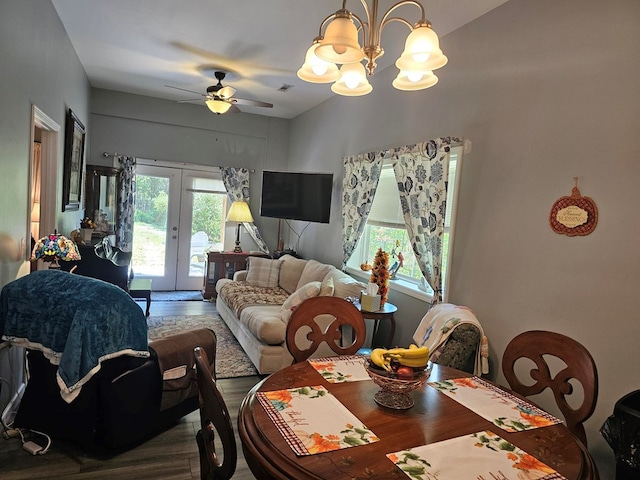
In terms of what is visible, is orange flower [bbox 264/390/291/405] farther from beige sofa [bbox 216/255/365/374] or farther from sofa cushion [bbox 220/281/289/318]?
sofa cushion [bbox 220/281/289/318]

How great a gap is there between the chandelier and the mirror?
4710 mm

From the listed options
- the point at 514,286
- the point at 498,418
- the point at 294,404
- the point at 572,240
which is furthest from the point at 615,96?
the point at 294,404

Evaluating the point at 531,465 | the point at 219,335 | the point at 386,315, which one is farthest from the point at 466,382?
the point at 219,335

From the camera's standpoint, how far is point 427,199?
3.31 m

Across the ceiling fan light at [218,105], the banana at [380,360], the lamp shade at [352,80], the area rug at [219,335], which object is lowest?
the area rug at [219,335]

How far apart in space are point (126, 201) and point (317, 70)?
17.1 feet

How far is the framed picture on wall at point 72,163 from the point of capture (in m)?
4.20

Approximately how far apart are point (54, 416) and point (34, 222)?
2.28 metres

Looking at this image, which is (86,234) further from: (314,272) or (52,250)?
(314,272)

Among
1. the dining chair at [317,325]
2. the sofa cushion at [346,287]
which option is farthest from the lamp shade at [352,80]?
the sofa cushion at [346,287]

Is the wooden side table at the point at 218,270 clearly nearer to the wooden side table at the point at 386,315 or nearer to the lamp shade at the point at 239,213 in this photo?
the lamp shade at the point at 239,213

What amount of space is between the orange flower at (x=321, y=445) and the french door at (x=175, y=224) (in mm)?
5944

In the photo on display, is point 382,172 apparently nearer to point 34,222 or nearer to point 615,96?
point 615,96

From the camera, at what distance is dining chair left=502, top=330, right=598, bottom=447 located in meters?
1.67
